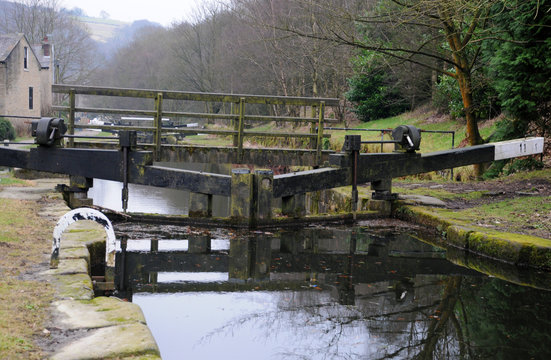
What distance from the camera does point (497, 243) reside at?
25.7ft

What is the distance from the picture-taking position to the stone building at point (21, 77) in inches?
1774

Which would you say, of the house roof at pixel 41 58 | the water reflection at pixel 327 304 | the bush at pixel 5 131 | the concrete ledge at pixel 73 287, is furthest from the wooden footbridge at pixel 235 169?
the house roof at pixel 41 58

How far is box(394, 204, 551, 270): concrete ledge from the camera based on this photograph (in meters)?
7.34

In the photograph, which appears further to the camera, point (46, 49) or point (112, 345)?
point (46, 49)

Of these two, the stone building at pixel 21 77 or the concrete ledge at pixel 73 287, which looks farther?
the stone building at pixel 21 77

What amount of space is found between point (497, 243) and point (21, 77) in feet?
151

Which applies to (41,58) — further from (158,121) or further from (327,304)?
(327,304)

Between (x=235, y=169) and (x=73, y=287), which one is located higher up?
(x=235, y=169)

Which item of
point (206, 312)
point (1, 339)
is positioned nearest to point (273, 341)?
point (206, 312)

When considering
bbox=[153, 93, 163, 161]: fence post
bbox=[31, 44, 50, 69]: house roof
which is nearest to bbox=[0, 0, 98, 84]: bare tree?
bbox=[31, 44, 50, 69]: house roof

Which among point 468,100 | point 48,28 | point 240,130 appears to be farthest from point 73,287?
point 48,28

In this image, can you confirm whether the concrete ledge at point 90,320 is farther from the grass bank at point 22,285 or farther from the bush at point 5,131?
the bush at point 5,131

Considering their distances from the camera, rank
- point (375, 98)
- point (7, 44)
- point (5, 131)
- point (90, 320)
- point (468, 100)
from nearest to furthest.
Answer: point (90, 320)
point (468, 100)
point (375, 98)
point (5, 131)
point (7, 44)

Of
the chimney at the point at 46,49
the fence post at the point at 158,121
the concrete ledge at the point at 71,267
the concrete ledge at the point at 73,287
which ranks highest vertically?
the chimney at the point at 46,49
